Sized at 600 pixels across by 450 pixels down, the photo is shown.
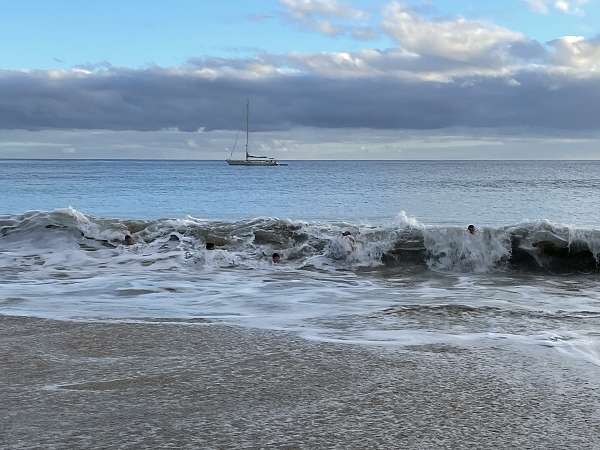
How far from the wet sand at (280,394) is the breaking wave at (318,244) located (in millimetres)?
7766

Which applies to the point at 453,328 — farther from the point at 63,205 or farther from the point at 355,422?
the point at 63,205

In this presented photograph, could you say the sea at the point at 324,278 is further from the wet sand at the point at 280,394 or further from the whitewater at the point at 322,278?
the wet sand at the point at 280,394

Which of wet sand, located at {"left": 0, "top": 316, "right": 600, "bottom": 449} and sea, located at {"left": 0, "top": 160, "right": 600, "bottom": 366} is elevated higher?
wet sand, located at {"left": 0, "top": 316, "right": 600, "bottom": 449}

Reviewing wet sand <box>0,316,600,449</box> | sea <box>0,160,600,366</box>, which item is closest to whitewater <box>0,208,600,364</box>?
sea <box>0,160,600,366</box>

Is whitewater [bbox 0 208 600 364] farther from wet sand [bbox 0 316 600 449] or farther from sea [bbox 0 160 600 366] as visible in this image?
wet sand [bbox 0 316 600 449]

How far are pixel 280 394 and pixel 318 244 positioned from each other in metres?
11.8

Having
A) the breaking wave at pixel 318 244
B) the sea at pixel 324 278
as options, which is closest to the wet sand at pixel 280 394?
the sea at pixel 324 278

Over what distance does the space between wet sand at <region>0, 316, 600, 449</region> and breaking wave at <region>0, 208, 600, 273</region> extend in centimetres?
777

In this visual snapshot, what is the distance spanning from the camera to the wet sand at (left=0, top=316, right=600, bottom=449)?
11.9ft

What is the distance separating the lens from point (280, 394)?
440 cm

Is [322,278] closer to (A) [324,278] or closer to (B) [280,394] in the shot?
(A) [324,278]

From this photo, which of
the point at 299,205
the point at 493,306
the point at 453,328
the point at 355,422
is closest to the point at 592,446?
the point at 355,422

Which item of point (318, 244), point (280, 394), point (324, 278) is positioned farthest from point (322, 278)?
point (280, 394)

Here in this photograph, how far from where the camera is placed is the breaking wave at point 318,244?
1398 cm
